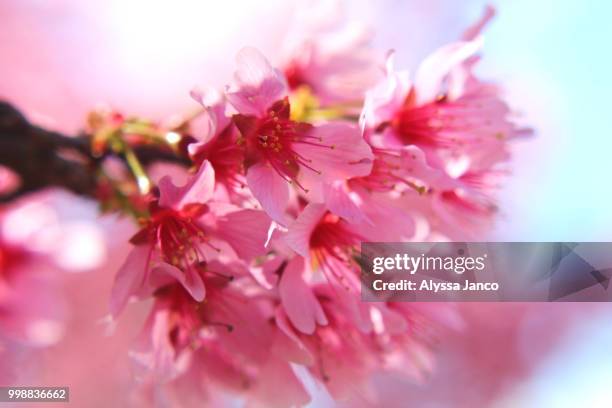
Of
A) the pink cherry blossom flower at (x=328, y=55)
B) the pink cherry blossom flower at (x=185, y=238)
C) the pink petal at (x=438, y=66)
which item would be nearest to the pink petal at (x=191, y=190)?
the pink cherry blossom flower at (x=185, y=238)

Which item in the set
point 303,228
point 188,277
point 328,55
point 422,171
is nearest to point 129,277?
point 188,277

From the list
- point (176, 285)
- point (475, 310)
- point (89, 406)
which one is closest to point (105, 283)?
point (89, 406)

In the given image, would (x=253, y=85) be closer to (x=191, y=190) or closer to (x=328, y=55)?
(x=191, y=190)

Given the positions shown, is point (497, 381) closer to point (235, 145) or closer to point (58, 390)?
point (58, 390)

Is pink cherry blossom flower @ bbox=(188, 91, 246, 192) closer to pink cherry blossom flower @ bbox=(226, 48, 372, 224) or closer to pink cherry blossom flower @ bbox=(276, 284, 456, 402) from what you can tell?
pink cherry blossom flower @ bbox=(226, 48, 372, 224)

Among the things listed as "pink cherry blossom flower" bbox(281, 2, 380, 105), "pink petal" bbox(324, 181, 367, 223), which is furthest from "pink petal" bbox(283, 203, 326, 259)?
"pink cherry blossom flower" bbox(281, 2, 380, 105)

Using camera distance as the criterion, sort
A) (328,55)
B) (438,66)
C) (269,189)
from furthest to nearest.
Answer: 1. (328,55)
2. (438,66)
3. (269,189)

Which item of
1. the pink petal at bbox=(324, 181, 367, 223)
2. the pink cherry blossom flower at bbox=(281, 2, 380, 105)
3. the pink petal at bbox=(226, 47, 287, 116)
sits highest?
the pink cherry blossom flower at bbox=(281, 2, 380, 105)

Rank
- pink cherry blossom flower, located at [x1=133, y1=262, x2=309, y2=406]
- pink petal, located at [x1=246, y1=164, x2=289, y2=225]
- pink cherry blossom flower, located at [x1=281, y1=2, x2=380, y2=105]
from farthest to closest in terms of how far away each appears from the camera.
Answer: pink cherry blossom flower, located at [x1=281, y1=2, x2=380, y2=105] → pink cherry blossom flower, located at [x1=133, y1=262, x2=309, y2=406] → pink petal, located at [x1=246, y1=164, x2=289, y2=225]
